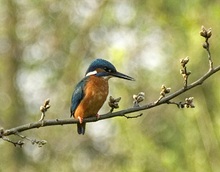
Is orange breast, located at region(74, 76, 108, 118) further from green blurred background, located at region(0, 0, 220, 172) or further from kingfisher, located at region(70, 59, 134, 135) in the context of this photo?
green blurred background, located at region(0, 0, 220, 172)

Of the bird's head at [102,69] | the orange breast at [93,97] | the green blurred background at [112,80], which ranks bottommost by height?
the orange breast at [93,97]

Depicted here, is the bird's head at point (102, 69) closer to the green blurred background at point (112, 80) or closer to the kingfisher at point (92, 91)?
the kingfisher at point (92, 91)

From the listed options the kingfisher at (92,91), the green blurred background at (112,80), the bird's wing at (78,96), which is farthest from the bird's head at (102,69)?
the green blurred background at (112,80)

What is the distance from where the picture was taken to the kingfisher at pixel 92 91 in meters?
4.80

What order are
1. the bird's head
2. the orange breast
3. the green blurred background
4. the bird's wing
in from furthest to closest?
the green blurred background < the bird's wing < the bird's head < the orange breast

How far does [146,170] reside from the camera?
9109mm

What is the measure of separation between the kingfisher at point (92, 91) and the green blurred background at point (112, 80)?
285cm

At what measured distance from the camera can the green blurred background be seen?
8977mm

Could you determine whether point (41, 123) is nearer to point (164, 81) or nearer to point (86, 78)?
point (86, 78)

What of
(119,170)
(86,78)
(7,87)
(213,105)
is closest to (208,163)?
(213,105)

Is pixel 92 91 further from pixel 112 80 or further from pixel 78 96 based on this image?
pixel 112 80

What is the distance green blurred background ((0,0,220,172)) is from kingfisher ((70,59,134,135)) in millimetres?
2849

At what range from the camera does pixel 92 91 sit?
16.3ft

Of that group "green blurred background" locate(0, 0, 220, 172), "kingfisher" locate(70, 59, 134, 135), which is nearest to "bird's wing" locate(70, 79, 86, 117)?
"kingfisher" locate(70, 59, 134, 135)
